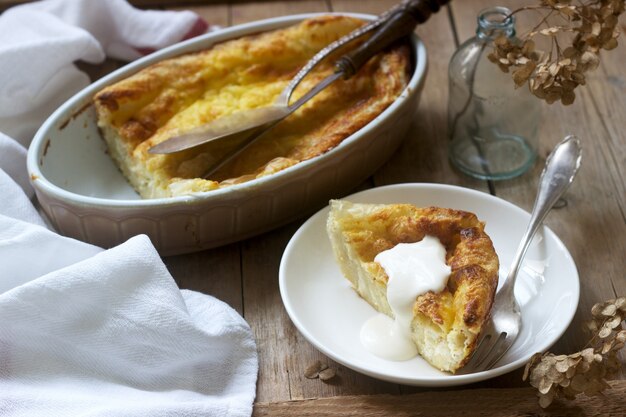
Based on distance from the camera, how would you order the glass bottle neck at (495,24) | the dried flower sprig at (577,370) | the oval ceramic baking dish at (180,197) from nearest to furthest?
the dried flower sprig at (577,370)
the oval ceramic baking dish at (180,197)
the glass bottle neck at (495,24)

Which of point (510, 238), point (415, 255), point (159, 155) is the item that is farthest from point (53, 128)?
point (510, 238)

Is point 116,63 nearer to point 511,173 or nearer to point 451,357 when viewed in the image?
point 511,173

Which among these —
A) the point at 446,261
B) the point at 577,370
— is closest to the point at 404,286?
the point at 446,261

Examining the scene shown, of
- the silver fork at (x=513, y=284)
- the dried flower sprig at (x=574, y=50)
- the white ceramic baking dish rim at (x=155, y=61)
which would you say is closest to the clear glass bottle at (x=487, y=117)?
the white ceramic baking dish rim at (x=155, y=61)

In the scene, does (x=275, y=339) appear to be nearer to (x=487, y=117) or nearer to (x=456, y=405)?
(x=456, y=405)

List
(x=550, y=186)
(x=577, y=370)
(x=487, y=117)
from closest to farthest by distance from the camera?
(x=577, y=370) < (x=550, y=186) < (x=487, y=117)

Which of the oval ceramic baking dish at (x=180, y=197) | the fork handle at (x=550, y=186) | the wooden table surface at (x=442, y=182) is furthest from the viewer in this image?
the oval ceramic baking dish at (x=180, y=197)

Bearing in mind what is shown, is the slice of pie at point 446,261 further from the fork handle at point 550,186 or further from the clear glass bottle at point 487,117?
the clear glass bottle at point 487,117
